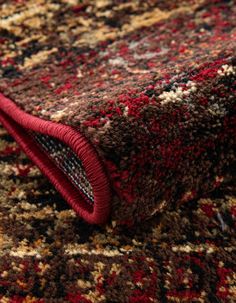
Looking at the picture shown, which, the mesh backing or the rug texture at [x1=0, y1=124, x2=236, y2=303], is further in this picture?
the mesh backing

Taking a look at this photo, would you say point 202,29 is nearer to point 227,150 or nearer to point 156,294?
point 227,150

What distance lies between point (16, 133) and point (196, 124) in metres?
0.40

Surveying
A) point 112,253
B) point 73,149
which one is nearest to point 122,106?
point 73,149

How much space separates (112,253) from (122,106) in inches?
10.0

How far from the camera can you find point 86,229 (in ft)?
2.65

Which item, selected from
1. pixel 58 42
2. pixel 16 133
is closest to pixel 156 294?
pixel 16 133

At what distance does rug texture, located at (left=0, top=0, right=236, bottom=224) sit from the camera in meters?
0.71

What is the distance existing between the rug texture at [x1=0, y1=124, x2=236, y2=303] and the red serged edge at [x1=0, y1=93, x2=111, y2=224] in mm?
40

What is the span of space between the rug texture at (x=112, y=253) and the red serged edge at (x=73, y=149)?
4cm

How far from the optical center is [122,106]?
0.74 m

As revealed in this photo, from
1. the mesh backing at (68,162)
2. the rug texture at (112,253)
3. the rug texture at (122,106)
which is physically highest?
the rug texture at (122,106)

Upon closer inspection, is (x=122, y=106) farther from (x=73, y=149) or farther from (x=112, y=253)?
(x=112, y=253)

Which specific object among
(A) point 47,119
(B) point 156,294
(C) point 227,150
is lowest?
(B) point 156,294

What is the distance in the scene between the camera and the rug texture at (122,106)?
28.1 inches
